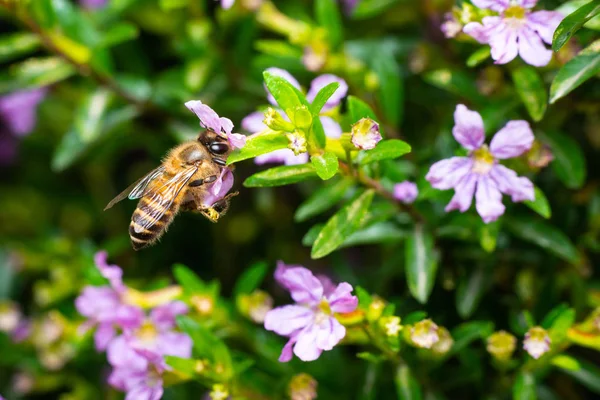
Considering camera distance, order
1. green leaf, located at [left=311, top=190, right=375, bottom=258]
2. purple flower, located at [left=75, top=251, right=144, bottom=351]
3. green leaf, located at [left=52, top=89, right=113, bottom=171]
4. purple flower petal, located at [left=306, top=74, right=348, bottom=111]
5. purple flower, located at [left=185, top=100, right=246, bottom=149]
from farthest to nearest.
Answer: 1. green leaf, located at [left=52, top=89, right=113, bottom=171]
2. purple flower, located at [left=75, top=251, right=144, bottom=351]
3. purple flower petal, located at [left=306, top=74, right=348, bottom=111]
4. green leaf, located at [left=311, top=190, right=375, bottom=258]
5. purple flower, located at [left=185, top=100, right=246, bottom=149]

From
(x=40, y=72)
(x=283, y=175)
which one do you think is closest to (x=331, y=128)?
(x=283, y=175)

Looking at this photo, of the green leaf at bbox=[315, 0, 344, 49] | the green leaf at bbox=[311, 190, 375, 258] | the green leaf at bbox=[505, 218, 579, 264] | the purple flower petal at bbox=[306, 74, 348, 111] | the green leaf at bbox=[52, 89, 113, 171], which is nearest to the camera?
the green leaf at bbox=[311, 190, 375, 258]

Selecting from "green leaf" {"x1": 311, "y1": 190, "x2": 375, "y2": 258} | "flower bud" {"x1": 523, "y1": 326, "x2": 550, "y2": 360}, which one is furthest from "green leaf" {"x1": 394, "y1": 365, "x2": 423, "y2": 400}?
"green leaf" {"x1": 311, "y1": 190, "x2": 375, "y2": 258}

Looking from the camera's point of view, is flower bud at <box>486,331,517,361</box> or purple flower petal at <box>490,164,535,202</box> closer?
purple flower petal at <box>490,164,535,202</box>

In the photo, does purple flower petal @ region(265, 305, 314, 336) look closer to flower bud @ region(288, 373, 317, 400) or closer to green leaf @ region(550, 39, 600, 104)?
flower bud @ region(288, 373, 317, 400)

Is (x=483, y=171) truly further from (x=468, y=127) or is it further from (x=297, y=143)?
(x=297, y=143)

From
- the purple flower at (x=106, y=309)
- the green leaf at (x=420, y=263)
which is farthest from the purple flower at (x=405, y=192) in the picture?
the purple flower at (x=106, y=309)

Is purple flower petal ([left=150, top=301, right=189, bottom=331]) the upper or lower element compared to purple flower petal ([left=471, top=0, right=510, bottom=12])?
lower
